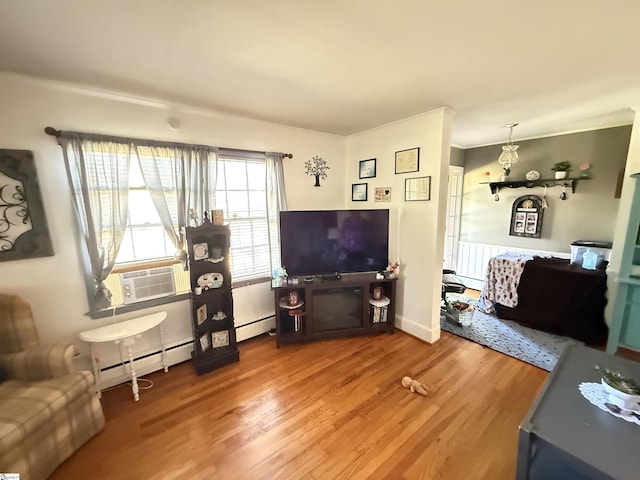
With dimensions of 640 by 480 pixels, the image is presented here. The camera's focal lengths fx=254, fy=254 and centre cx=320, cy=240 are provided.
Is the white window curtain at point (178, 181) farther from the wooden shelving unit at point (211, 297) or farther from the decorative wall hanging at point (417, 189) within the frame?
the decorative wall hanging at point (417, 189)

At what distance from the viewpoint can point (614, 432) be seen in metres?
1.11

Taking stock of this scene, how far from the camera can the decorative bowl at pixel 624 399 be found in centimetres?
120

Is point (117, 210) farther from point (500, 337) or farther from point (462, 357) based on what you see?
point (500, 337)

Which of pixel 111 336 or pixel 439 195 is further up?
pixel 439 195

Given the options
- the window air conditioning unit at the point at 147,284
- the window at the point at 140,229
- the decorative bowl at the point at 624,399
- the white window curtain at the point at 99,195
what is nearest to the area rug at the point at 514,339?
the decorative bowl at the point at 624,399

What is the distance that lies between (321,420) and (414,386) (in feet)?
2.66

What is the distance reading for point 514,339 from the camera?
279cm

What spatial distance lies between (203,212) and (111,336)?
3.94ft

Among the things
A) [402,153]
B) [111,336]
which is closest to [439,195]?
[402,153]

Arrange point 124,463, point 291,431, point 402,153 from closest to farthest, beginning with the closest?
point 124,463, point 291,431, point 402,153

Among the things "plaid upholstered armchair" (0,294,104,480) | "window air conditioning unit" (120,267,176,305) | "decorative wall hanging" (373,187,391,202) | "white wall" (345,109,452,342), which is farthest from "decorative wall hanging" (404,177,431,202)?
"plaid upholstered armchair" (0,294,104,480)

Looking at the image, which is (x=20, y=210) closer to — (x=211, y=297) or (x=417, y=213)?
(x=211, y=297)

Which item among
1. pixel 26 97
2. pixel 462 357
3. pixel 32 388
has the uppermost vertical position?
pixel 26 97

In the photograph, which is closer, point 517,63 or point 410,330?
point 517,63
